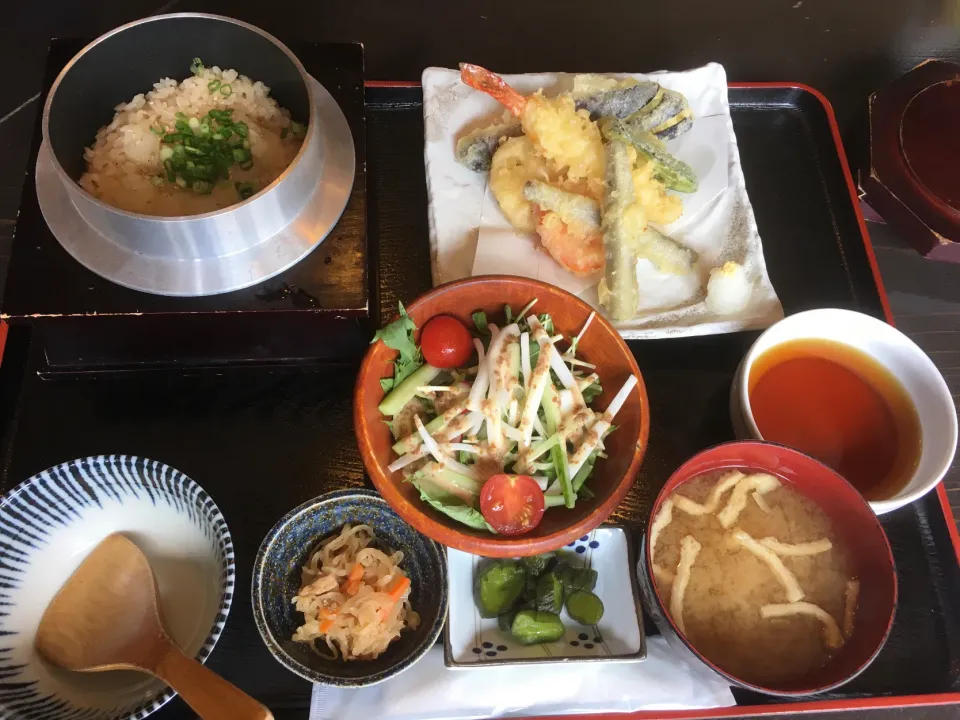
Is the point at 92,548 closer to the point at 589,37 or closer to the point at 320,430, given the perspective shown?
the point at 320,430

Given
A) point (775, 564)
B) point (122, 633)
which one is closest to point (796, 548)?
point (775, 564)

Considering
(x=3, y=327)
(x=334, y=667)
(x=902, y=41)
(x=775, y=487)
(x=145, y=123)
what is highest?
(x=902, y=41)

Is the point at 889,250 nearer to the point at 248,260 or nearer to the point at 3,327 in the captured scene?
the point at 248,260

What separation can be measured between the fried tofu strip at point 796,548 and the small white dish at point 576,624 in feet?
0.96

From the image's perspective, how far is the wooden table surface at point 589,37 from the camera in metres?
2.26

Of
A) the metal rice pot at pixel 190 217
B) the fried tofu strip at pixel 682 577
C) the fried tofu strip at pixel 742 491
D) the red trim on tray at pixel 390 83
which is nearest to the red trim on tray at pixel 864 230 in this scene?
the fried tofu strip at pixel 742 491

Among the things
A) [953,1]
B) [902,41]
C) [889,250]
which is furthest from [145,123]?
[953,1]

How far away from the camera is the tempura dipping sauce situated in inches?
64.5

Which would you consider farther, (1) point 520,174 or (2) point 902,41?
(2) point 902,41

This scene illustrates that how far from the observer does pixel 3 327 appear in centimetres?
172

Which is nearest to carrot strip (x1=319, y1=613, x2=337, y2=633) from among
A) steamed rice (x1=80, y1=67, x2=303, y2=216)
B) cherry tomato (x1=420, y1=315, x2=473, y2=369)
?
cherry tomato (x1=420, y1=315, x2=473, y2=369)

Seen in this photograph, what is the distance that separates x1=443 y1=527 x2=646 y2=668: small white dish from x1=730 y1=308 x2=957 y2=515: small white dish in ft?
1.45

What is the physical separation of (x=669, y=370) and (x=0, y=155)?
→ 2.04 meters

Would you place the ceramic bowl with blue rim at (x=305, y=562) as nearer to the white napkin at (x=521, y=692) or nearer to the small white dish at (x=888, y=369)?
the white napkin at (x=521, y=692)
